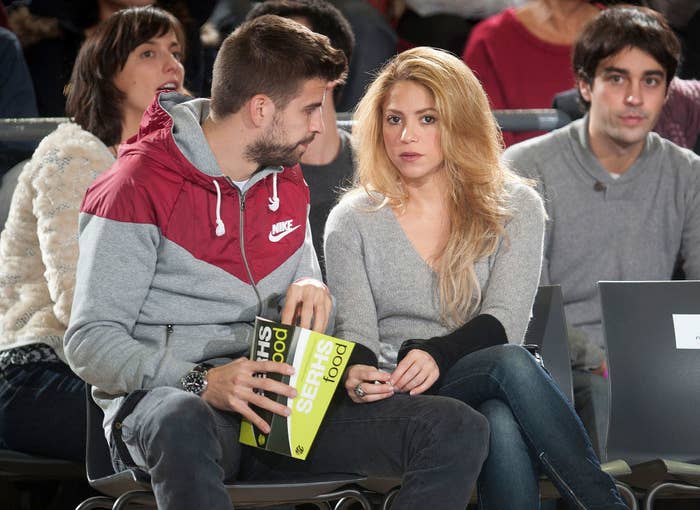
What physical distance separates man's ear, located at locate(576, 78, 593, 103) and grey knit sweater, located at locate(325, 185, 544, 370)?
3.00 feet

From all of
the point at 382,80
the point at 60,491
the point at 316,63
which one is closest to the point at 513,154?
the point at 382,80

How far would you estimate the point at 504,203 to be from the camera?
3248 mm

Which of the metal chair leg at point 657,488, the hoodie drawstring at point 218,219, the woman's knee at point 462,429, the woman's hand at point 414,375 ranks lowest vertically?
the metal chair leg at point 657,488

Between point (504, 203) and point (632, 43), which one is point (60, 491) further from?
point (632, 43)

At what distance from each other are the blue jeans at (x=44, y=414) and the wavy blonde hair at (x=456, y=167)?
3.20 feet

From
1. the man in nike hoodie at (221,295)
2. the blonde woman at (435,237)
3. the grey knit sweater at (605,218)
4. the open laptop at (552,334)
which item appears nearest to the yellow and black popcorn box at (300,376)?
the man in nike hoodie at (221,295)

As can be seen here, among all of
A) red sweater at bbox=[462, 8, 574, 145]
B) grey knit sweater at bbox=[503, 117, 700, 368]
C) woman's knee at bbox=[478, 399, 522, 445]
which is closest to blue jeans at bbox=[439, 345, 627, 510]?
woman's knee at bbox=[478, 399, 522, 445]

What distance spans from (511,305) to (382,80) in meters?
0.74

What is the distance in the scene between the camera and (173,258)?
278cm

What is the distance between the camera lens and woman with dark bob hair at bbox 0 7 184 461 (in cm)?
313

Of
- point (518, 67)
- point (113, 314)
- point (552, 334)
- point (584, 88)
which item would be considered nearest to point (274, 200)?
point (113, 314)

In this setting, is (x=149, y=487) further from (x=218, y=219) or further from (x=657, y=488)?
(x=657, y=488)

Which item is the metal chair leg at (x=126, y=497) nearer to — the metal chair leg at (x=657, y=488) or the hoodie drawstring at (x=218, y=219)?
the hoodie drawstring at (x=218, y=219)

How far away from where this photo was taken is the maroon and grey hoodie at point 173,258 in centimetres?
263
